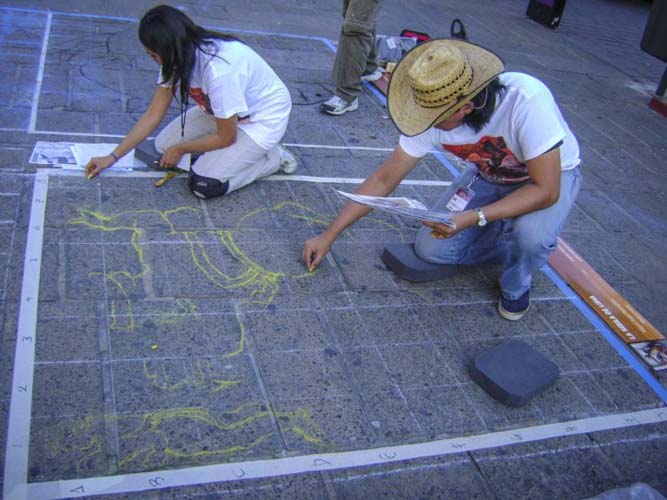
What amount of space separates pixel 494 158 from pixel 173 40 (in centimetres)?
151

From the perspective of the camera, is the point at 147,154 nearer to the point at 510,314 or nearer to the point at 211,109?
the point at 211,109

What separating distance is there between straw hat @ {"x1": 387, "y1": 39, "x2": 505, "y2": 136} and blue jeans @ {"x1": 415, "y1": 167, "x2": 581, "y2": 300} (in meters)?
0.73

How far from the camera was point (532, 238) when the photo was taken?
277 centimetres

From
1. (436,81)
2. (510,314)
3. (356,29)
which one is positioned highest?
(436,81)

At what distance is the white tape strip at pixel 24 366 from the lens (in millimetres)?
1870

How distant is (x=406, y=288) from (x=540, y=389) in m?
0.79

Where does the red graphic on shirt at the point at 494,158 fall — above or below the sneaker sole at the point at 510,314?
above

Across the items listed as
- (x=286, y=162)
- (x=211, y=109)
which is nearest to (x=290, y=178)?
(x=286, y=162)

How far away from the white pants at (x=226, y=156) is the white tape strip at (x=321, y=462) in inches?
66.6

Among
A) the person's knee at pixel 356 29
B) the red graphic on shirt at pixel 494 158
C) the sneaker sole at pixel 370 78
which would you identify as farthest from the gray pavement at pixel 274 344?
the sneaker sole at pixel 370 78

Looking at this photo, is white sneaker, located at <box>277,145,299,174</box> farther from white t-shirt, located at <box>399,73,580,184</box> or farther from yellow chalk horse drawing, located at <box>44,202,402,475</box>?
white t-shirt, located at <box>399,73,580,184</box>

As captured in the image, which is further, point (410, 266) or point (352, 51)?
point (352, 51)

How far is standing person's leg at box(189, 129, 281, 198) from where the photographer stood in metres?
3.25

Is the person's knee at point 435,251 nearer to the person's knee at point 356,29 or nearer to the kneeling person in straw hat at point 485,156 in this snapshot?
the kneeling person in straw hat at point 485,156
